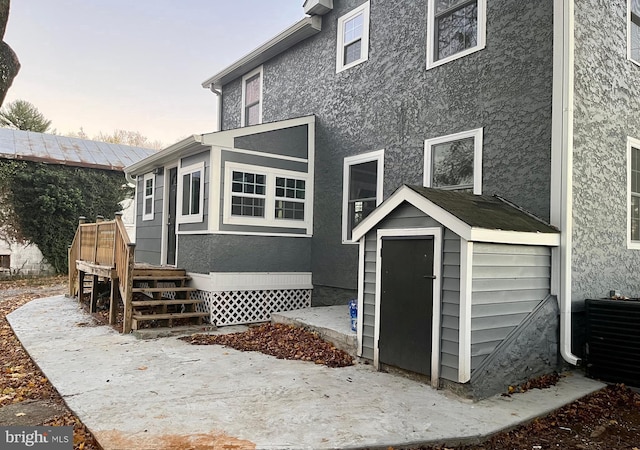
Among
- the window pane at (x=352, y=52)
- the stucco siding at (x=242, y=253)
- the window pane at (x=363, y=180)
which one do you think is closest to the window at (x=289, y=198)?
the stucco siding at (x=242, y=253)

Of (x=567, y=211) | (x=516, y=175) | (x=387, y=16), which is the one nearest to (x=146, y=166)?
(x=387, y=16)

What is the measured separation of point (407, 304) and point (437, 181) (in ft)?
8.61

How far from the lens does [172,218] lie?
10.2 m

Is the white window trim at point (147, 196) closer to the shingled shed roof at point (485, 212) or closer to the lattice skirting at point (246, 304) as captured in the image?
the lattice skirting at point (246, 304)

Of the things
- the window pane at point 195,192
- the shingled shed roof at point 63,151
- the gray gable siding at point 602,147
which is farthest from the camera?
the shingled shed roof at point 63,151

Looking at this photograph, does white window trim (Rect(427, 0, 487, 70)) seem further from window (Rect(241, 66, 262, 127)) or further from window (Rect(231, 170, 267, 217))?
window (Rect(241, 66, 262, 127))

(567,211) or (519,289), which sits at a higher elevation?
(567,211)

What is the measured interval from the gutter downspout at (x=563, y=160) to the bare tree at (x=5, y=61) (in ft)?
18.0

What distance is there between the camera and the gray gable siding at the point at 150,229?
35.0ft

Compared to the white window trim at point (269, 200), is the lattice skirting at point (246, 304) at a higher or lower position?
lower

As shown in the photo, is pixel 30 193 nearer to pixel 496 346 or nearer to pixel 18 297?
pixel 18 297

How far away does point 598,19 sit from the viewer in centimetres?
601

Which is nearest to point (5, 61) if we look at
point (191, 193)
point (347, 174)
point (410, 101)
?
point (410, 101)

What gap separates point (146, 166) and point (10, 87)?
893 centimetres
